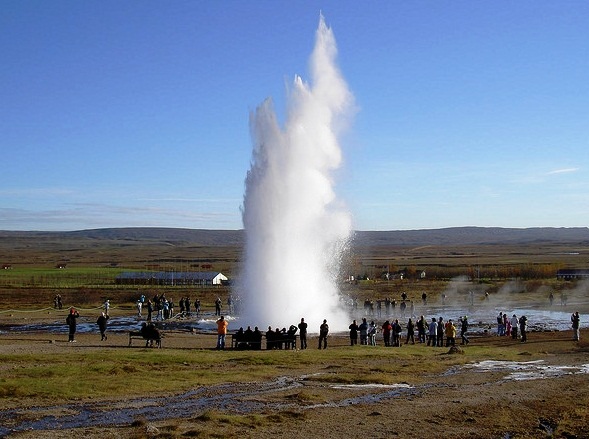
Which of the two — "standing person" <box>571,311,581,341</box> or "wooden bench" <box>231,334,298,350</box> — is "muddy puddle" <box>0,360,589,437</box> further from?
"standing person" <box>571,311,581,341</box>

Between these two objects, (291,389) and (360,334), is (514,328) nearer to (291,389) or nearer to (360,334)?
(360,334)

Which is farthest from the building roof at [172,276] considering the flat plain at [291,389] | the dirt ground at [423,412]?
the dirt ground at [423,412]

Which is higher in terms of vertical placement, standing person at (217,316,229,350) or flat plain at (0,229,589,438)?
standing person at (217,316,229,350)

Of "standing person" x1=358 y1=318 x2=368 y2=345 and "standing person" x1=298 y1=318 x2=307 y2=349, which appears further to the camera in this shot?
"standing person" x1=358 y1=318 x2=368 y2=345

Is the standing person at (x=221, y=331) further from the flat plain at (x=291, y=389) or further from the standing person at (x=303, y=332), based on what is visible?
the standing person at (x=303, y=332)

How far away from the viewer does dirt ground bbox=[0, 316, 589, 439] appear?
588 inches

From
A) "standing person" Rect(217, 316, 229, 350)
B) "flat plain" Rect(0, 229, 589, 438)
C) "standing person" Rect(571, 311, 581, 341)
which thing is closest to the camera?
"flat plain" Rect(0, 229, 589, 438)

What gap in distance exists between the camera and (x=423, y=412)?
56.2 feet

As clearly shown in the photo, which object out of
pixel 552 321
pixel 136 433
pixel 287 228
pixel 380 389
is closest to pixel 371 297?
pixel 552 321

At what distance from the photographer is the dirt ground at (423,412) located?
14.9 metres

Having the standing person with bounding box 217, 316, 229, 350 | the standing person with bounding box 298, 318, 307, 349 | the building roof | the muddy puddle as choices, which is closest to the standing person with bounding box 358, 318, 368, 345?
the standing person with bounding box 298, 318, 307, 349

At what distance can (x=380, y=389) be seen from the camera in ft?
66.8

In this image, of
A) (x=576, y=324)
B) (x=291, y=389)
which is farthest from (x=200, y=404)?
(x=576, y=324)

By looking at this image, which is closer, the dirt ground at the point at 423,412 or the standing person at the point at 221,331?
the dirt ground at the point at 423,412
